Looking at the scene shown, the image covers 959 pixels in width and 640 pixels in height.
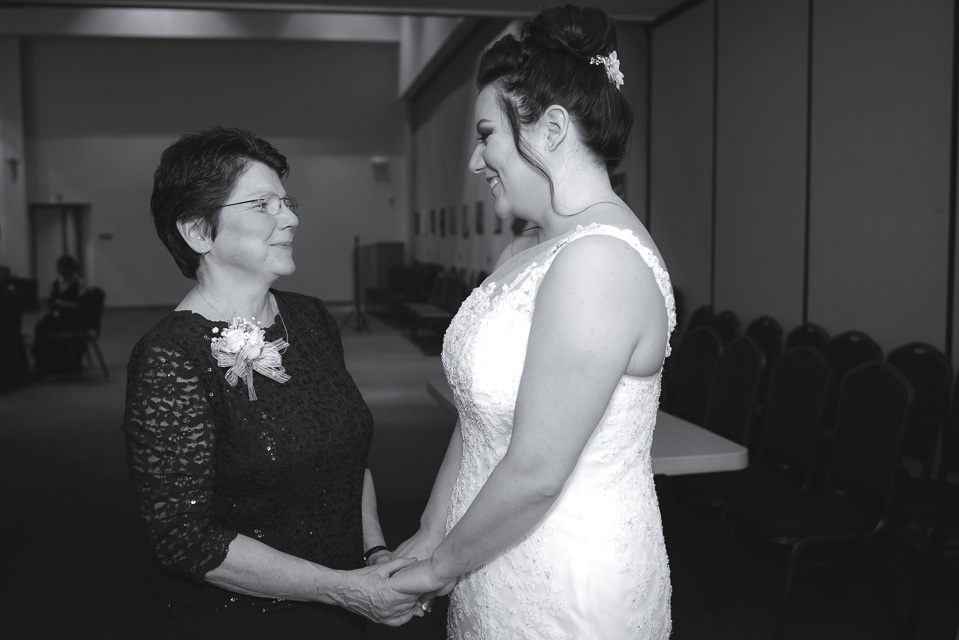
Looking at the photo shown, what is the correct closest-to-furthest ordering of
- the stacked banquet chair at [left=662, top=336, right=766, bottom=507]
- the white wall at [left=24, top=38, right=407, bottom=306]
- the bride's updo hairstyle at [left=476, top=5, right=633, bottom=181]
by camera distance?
the bride's updo hairstyle at [left=476, top=5, right=633, bottom=181] → the stacked banquet chair at [left=662, top=336, right=766, bottom=507] → the white wall at [left=24, top=38, right=407, bottom=306]

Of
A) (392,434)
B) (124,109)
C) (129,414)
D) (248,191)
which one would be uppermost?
(124,109)

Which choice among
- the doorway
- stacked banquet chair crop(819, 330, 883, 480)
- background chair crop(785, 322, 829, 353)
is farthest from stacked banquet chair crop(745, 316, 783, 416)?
the doorway

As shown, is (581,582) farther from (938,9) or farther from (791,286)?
(791,286)

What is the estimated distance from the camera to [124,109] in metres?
17.3

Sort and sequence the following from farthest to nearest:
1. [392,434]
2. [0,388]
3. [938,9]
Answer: [0,388], [392,434], [938,9]

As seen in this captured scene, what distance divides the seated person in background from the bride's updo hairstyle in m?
9.03

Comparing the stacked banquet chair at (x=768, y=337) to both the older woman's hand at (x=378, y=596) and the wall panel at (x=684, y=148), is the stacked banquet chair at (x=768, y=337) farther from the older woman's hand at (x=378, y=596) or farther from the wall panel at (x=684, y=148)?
the older woman's hand at (x=378, y=596)

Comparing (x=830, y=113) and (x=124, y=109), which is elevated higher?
(x=124, y=109)

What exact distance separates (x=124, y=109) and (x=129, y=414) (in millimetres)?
17648

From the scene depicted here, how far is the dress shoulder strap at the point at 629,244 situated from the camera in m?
1.36

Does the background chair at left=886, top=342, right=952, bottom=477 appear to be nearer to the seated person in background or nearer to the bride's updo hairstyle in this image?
the bride's updo hairstyle

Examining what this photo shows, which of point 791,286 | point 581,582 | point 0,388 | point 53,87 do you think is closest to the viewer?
point 581,582

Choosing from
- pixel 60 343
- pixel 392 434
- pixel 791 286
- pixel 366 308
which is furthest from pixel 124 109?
pixel 791 286

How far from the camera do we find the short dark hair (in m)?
1.67
